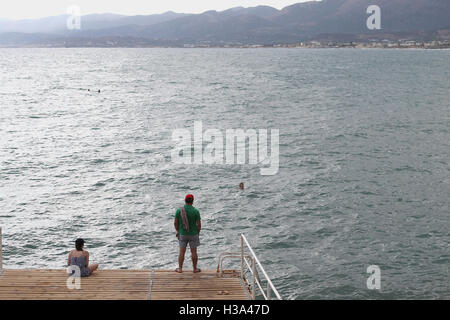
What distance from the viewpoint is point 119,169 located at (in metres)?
40.3

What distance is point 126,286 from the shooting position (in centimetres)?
1401

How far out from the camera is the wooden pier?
1334cm

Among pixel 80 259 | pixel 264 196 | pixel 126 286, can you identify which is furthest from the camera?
pixel 264 196

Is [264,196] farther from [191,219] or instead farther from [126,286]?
[126,286]

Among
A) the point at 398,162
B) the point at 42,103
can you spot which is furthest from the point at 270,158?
the point at 42,103

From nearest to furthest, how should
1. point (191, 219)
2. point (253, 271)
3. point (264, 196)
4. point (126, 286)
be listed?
point (253, 271) → point (126, 286) → point (191, 219) → point (264, 196)

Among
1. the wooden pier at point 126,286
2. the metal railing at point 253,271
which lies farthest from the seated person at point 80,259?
the metal railing at point 253,271

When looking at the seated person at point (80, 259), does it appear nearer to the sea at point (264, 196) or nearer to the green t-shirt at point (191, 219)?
the green t-shirt at point (191, 219)

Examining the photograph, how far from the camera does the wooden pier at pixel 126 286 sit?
1334cm

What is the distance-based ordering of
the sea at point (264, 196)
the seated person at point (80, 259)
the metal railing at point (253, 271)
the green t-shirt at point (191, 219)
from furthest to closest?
the sea at point (264, 196) → the green t-shirt at point (191, 219) → the seated person at point (80, 259) → the metal railing at point (253, 271)

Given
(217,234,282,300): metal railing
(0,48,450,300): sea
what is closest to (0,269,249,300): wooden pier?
(217,234,282,300): metal railing

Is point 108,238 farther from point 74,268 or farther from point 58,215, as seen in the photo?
point 74,268

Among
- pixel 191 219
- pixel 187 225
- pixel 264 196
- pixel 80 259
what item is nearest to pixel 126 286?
pixel 80 259

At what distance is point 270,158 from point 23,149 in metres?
22.7
